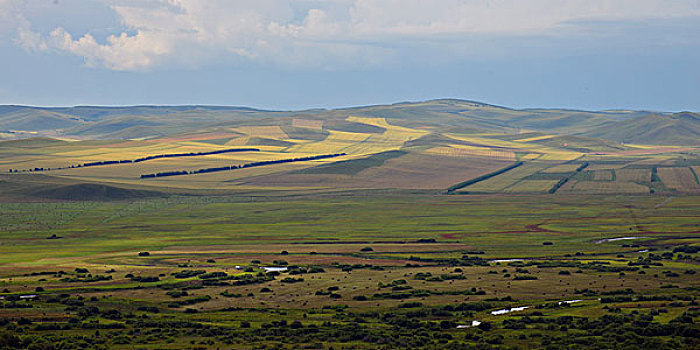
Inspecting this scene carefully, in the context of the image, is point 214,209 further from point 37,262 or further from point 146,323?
point 146,323

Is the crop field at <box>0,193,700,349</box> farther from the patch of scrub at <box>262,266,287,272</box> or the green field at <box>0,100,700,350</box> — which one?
the patch of scrub at <box>262,266,287,272</box>

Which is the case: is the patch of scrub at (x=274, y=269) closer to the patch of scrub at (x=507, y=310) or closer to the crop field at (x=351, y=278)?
the crop field at (x=351, y=278)

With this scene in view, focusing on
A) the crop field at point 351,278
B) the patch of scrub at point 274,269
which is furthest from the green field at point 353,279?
the patch of scrub at point 274,269

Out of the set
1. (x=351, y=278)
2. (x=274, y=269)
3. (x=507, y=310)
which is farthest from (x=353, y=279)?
(x=507, y=310)

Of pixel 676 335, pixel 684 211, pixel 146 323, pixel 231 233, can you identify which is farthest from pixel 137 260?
pixel 684 211

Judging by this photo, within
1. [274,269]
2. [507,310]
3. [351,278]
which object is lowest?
[274,269]

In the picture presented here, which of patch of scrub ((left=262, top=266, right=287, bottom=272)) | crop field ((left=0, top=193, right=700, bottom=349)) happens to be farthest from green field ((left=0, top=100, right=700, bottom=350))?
patch of scrub ((left=262, top=266, right=287, bottom=272))

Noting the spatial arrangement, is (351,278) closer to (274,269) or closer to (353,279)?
(353,279)

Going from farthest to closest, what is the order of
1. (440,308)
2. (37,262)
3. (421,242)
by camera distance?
(421,242)
(37,262)
(440,308)
